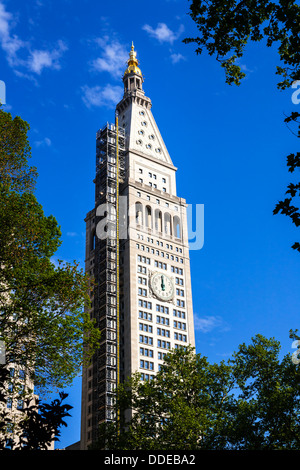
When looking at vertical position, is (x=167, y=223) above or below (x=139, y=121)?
below

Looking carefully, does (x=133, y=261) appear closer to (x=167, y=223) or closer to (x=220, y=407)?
(x=167, y=223)

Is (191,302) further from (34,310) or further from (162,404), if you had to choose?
(34,310)

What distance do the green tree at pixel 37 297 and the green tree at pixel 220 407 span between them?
14105 millimetres

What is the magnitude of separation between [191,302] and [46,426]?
93.2 metres

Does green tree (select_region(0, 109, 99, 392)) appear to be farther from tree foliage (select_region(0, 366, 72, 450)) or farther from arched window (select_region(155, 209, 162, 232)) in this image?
arched window (select_region(155, 209, 162, 232))

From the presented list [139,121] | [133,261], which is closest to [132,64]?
[139,121]

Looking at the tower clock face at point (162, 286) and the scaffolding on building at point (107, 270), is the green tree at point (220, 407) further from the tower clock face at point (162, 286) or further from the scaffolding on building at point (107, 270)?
the tower clock face at point (162, 286)

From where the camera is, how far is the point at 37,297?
79.3ft

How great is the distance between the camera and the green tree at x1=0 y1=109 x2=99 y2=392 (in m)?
23.4

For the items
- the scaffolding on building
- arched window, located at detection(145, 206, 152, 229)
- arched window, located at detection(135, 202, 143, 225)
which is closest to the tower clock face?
the scaffolding on building

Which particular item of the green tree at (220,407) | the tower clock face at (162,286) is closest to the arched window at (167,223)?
the tower clock face at (162,286)

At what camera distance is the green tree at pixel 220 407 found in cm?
3512

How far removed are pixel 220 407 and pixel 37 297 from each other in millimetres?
19959
